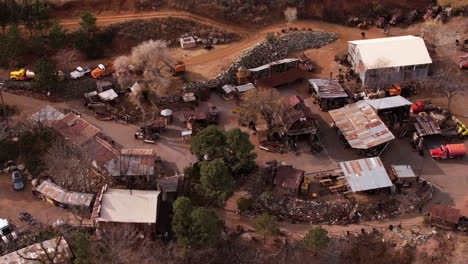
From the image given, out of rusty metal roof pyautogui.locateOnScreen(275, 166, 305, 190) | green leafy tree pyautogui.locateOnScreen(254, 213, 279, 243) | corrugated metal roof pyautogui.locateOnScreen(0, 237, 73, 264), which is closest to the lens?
corrugated metal roof pyautogui.locateOnScreen(0, 237, 73, 264)

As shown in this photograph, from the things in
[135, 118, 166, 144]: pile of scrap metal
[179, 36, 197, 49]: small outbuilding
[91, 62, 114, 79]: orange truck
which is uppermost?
[179, 36, 197, 49]: small outbuilding

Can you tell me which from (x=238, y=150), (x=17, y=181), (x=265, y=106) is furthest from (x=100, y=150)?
(x=265, y=106)

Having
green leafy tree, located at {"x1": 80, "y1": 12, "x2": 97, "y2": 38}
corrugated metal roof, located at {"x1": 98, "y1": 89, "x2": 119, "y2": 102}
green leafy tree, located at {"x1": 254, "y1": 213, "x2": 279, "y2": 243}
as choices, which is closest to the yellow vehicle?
green leafy tree, located at {"x1": 80, "y1": 12, "x2": 97, "y2": 38}

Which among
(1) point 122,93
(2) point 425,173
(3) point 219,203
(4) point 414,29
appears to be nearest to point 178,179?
(3) point 219,203

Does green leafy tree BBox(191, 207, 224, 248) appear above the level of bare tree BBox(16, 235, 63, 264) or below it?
above

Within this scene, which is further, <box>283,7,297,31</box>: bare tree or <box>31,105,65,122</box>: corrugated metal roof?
<box>283,7,297,31</box>: bare tree

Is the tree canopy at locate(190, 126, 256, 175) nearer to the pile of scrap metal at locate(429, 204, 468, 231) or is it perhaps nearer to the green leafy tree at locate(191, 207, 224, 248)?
the green leafy tree at locate(191, 207, 224, 248)

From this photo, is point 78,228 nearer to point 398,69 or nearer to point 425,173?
point 425,173
